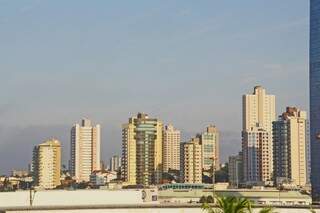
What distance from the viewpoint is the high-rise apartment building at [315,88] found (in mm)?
178375

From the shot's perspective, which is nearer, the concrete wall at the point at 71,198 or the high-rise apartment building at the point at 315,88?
the concrete wall at the point at 71,198

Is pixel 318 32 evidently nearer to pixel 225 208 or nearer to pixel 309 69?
pixel 309 69

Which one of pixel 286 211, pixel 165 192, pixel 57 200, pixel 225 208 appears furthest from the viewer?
pixel 165 192

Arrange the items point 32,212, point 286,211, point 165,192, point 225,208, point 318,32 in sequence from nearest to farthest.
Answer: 1. point 225,208
2. point 32,212
3. point 286,211
4. point 318,32
5. point 165,192

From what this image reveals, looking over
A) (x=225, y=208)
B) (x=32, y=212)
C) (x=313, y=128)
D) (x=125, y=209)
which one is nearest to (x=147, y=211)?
(x=125, y=209)

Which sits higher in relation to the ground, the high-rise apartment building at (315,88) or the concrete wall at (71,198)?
the high-rise apartment building at (315,88)

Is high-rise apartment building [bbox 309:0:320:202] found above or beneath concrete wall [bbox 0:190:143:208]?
above

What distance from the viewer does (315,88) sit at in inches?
7219

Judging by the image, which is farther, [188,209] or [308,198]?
[308,198]

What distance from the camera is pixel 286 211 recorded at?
77.2 meters

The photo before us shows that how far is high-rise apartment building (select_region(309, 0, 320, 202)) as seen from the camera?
178375 mm

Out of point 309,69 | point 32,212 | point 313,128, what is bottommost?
point 32,212

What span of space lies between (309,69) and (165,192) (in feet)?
138

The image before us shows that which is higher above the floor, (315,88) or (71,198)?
(315,88)
